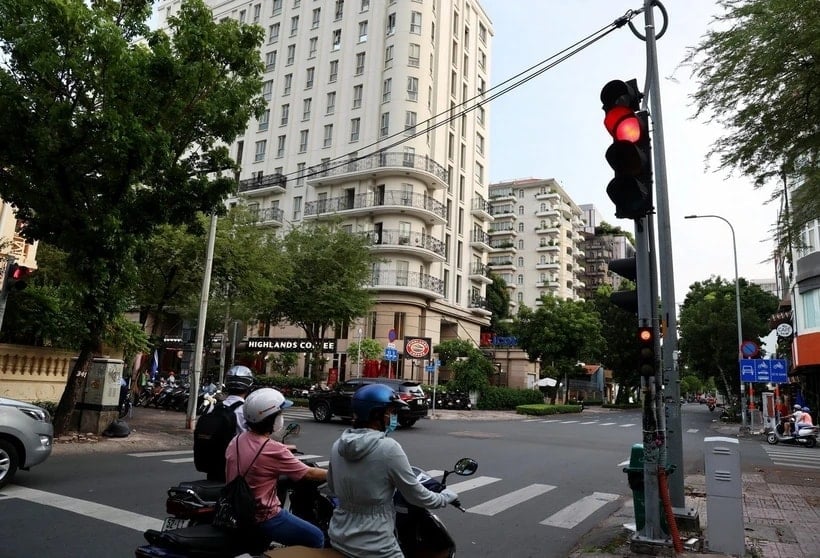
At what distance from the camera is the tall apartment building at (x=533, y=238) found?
77125 mm

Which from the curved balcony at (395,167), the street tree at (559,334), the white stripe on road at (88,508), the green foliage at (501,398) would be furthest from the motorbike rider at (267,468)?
the street tree at (559,334)

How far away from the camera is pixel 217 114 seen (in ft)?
41.7

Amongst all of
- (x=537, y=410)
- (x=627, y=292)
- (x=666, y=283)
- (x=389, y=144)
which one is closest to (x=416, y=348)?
(x=537, y=410)

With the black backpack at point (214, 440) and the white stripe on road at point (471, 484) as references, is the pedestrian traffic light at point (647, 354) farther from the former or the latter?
the white stripe on road at point (471, 484)

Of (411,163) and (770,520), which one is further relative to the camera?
(411,163)

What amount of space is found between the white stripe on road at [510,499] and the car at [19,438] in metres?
5.83

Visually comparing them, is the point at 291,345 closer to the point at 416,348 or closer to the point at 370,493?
the point at 416,348

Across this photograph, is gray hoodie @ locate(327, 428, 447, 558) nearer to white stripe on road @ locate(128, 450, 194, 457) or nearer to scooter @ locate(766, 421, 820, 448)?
white stripe on road @ locate(128, 450, 194, 457)

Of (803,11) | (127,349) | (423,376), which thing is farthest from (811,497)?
(423,376)

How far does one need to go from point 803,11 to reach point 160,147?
10622 mm

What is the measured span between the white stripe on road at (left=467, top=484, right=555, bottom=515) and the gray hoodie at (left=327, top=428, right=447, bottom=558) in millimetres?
5233

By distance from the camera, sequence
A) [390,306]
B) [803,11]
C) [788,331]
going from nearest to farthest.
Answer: [803,11] → [788,331] → [390,306]

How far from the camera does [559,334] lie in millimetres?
40281

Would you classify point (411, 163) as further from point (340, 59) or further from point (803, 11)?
point (803, 11)
